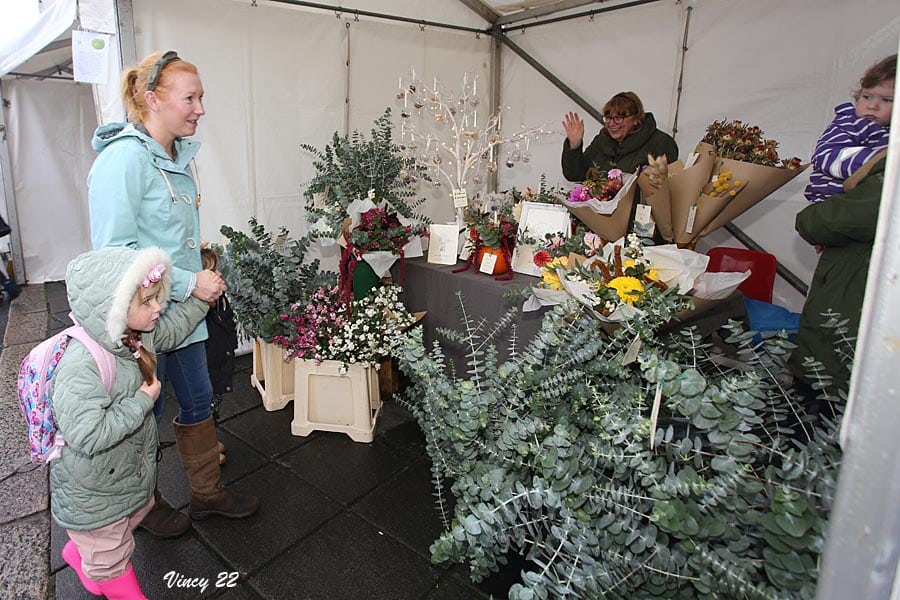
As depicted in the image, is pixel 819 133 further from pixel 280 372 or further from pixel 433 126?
pixel 280 372

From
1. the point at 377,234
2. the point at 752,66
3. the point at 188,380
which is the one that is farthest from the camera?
Result: the point at 752,66

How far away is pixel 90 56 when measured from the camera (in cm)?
248

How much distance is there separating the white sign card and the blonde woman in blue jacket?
1133 mm

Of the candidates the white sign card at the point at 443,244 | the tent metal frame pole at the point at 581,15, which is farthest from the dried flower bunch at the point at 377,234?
the tent metal frame pole at the point at 581,15

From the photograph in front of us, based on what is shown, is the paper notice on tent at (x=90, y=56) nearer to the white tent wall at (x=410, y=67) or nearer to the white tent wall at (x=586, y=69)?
the white tent wall at (x=410, y=67)

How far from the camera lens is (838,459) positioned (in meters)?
0.92

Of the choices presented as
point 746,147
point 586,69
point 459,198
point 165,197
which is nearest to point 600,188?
point 746,147

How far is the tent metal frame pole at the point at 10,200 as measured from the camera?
15.6 ft

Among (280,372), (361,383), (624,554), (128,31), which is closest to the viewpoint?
(624,554)

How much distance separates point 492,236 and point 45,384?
5.30ft

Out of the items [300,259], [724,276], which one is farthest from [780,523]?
[300,259]

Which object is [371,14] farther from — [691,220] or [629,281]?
[629,281]

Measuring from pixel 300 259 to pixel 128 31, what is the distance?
4.53ft

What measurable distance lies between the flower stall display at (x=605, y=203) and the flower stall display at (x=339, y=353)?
2.84 ft
